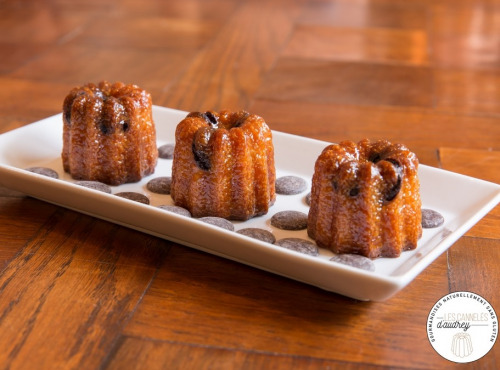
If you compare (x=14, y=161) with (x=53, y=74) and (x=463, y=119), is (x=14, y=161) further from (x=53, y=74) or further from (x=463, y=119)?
(x=463, y=119)

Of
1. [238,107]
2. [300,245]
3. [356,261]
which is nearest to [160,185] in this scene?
[300,245]

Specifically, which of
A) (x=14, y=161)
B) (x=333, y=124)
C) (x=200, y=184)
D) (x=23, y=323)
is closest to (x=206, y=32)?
(x=333, y=124)

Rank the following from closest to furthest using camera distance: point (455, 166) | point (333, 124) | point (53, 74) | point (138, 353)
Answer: point (138, 353)
point (455, 166)
point (333, 124)
point (53, 74)

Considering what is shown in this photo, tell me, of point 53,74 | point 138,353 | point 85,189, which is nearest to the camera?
point 138,353

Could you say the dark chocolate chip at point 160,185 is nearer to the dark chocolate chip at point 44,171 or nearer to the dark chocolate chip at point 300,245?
the dark chocolate chip at point 44,171

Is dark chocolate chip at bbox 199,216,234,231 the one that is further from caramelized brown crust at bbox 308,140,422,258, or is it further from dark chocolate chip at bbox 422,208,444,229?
dark chocolate chip at bbox 422,208,444,229

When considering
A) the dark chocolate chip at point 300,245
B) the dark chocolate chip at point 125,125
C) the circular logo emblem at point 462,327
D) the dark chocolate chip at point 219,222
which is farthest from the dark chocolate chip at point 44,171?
the circular logo emblem at point 462,327

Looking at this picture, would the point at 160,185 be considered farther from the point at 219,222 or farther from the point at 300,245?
the point at 300,245
